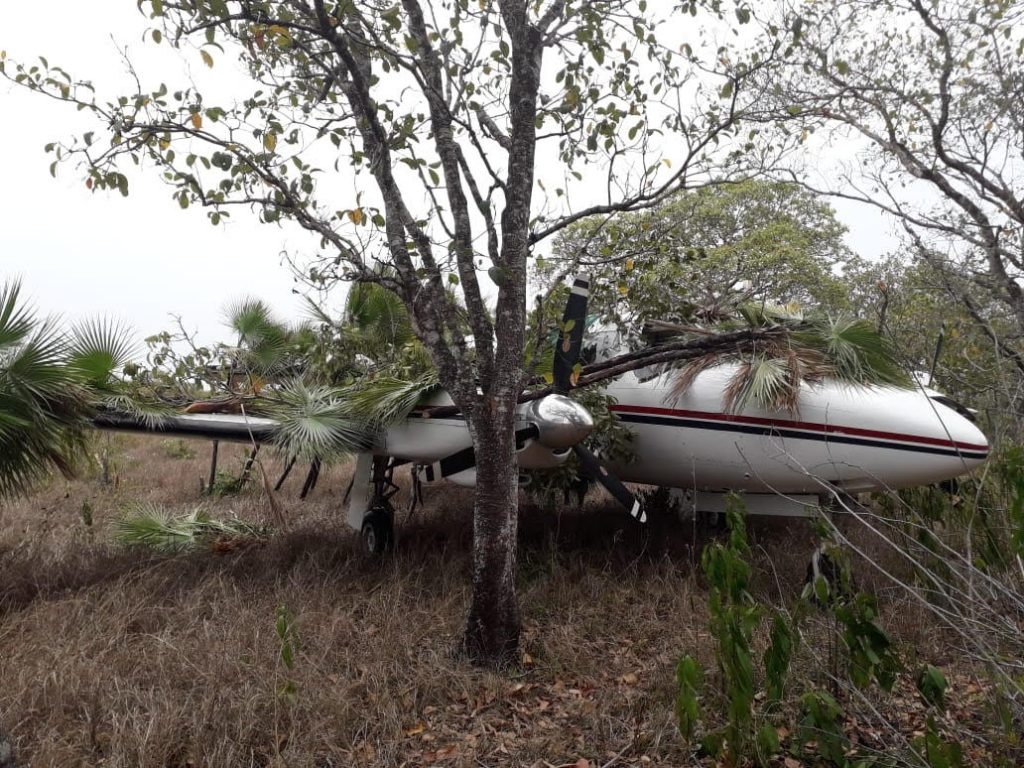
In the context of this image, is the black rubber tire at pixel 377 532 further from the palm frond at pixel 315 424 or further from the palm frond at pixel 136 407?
the palm frond at pixel 136 407

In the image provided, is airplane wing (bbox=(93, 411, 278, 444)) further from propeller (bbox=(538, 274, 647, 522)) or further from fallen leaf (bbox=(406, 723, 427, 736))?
fallen leaf (bbox=(406, 723, 427, 736))

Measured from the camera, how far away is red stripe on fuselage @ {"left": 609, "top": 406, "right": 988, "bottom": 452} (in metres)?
6.06

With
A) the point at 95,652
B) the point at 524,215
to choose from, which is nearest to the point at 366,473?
the point at 95,652

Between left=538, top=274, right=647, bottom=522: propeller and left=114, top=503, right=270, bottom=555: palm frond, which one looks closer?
left=538, top=274, right=647, bottom=522: propeller

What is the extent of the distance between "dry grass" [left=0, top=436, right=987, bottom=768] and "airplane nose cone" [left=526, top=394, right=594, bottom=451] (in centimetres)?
140

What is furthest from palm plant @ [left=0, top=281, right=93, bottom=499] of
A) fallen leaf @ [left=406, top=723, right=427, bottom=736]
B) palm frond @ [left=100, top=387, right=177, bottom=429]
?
fallen leaf @ [left=406, top=723, right=427, bottom=736]

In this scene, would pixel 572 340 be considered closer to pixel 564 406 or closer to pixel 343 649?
pixel 564 406

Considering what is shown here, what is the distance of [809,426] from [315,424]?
433 cm

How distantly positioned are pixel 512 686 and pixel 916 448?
3.76 metres

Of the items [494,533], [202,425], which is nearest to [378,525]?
[202,425]

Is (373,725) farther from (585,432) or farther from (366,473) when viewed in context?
(366,473)

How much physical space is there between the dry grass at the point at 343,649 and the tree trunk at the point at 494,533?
0.22m

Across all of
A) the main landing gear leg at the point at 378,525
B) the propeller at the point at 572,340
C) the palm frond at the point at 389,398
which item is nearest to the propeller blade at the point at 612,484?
the propeller at the point at 572,340

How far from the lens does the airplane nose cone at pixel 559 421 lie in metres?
5.83
